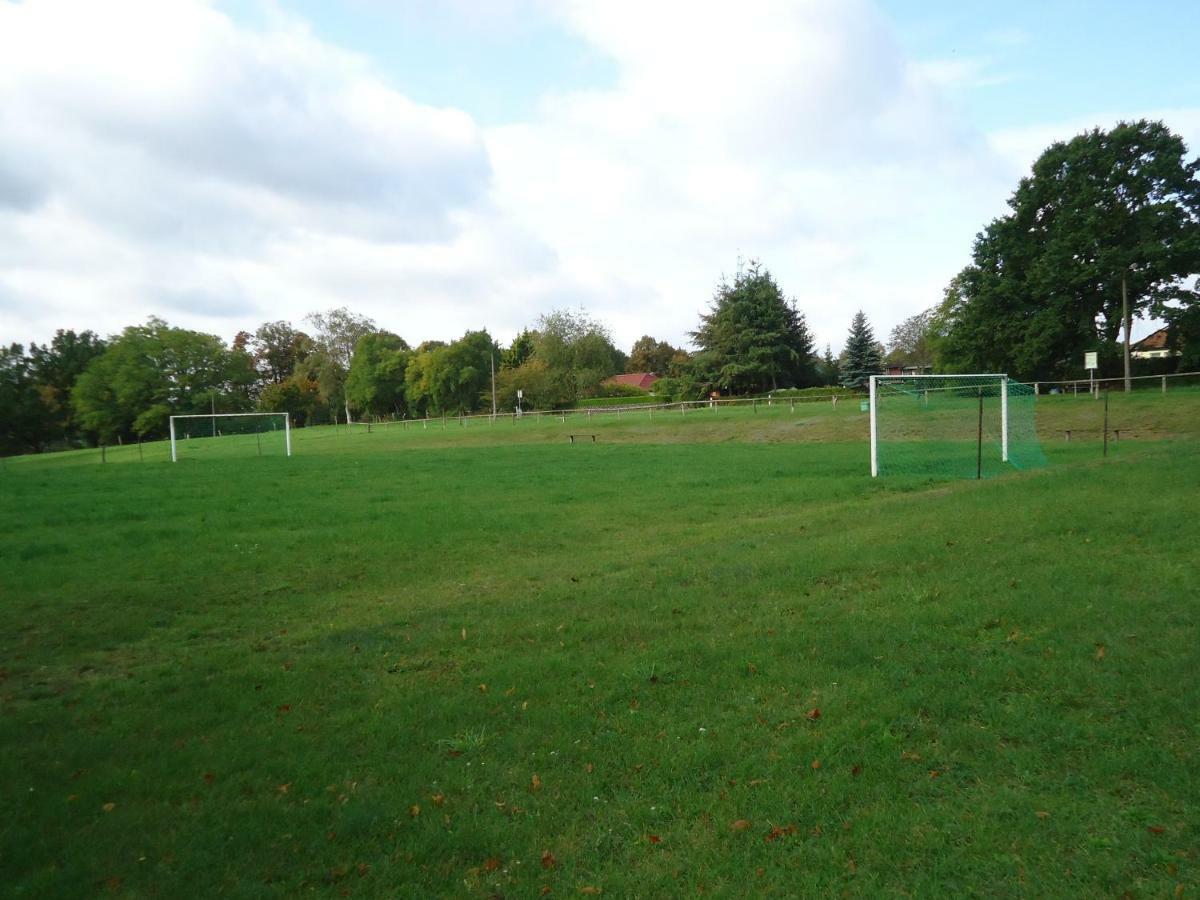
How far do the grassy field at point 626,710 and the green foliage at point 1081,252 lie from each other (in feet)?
119

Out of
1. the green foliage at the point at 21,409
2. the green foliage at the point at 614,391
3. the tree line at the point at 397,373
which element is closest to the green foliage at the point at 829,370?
the tree line at the point at 397,373

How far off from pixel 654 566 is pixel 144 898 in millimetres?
6813

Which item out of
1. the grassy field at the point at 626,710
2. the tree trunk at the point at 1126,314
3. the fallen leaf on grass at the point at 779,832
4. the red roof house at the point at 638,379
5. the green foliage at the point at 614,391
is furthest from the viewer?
the red roof house at the point at 638,379

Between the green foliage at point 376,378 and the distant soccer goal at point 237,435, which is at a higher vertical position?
the green foliage at point 376,378

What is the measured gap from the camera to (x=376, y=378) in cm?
9156

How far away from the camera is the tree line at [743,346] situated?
41.9 m

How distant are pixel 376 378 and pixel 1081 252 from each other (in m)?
70.7

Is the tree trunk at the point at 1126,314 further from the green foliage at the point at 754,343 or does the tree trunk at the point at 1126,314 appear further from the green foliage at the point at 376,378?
the green foliage at the point at 376,378

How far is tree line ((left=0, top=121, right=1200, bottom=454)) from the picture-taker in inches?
1650

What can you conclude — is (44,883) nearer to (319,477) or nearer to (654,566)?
(654,566)

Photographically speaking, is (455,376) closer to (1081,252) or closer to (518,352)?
(518,352)

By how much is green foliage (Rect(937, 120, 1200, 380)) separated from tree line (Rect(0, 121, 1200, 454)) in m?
0.09

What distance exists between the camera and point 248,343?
11350 cm

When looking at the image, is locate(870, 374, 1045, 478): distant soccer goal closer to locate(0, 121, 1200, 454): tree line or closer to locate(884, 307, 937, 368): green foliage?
locate(0, 121, 1200, 454): tree line
